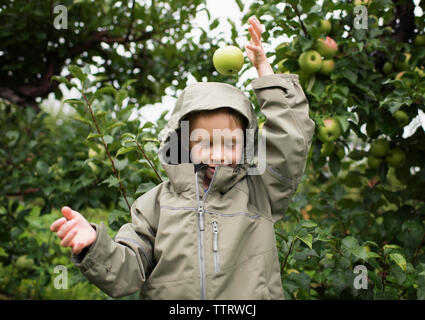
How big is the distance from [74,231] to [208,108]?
1.41 feet

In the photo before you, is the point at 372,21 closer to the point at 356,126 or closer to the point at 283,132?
the point at 356,126

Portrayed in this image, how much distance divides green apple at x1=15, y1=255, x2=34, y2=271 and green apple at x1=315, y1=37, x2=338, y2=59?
1.95 meters

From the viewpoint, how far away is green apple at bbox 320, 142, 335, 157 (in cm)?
→ 187

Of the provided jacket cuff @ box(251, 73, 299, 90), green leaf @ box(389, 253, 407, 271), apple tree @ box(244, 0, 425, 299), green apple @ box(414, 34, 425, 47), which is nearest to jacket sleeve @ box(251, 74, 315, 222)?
jacket cuff @ box(251, 73, 299, 90)

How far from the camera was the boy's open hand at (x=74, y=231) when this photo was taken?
86 centimetres

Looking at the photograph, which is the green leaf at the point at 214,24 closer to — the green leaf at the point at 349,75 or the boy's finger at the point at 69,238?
the green leaf at the point at 349,75

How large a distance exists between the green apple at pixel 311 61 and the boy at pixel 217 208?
1.93 ft

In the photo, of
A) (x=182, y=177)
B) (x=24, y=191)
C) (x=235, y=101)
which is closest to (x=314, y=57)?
(x=235, y=101)

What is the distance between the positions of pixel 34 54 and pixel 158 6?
832 millimetres

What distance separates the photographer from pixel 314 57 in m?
1.62

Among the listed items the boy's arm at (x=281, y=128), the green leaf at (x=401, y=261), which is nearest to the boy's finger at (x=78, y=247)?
the boy's arm at (x=281, y=128)

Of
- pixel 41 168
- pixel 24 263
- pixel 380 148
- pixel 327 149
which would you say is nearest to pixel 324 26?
pixel 327 149

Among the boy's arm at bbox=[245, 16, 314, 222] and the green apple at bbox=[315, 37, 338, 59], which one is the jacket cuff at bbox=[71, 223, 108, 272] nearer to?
the boy's arm at bbox=[245, 16, 314, 222]

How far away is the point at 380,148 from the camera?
1974 mm
